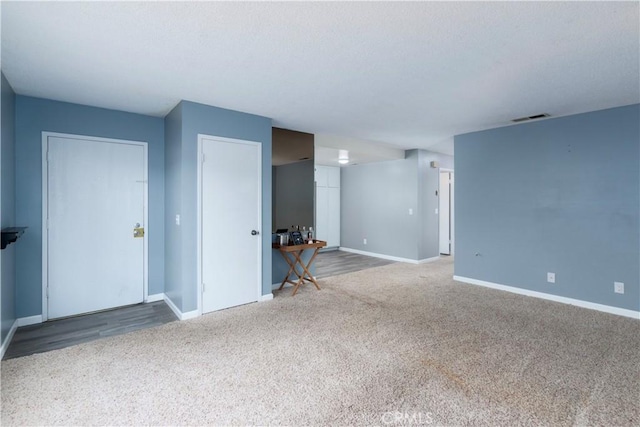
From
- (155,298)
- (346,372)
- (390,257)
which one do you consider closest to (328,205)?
(390,257)

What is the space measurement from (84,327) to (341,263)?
4.36 m

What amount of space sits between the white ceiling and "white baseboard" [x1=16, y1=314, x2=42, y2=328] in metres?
2.33

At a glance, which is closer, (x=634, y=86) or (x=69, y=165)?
(x=634, y=86)

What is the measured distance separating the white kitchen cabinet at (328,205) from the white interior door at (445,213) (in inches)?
102

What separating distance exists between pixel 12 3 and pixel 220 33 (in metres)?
1.10

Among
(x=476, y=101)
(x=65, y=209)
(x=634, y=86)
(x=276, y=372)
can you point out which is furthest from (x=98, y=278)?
(x=634, y=86)

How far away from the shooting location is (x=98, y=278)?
3.67 meters

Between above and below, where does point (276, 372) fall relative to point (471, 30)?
below

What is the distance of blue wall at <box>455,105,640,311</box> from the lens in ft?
11.8

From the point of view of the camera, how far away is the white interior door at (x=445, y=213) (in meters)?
7.73

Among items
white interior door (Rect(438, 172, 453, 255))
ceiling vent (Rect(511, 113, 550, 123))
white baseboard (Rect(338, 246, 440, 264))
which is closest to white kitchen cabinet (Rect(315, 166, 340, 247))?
white baseboard (Rect(338, 246, 440, 264))

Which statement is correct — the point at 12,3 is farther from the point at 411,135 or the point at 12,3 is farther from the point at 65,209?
the point at 411,135

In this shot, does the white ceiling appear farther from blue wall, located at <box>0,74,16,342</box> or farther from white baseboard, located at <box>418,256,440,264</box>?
white baseboard, located at <box>418,256,440,264</box>

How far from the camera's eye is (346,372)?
7.61 ft
